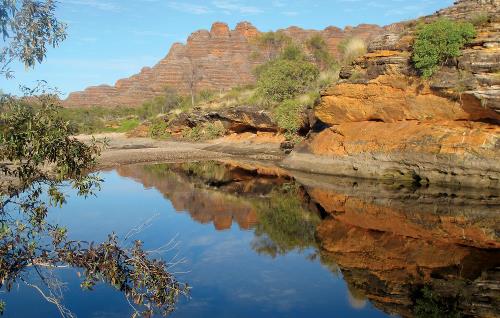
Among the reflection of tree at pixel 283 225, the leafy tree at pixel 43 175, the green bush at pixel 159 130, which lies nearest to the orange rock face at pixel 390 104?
the reflection of tree at pixel 283 225

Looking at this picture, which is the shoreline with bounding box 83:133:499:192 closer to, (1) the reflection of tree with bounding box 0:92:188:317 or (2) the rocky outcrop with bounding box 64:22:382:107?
(1) the reflection of tree with bounding box 0:92:188:317

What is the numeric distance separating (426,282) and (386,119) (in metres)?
15.7

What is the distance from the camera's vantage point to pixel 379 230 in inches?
502

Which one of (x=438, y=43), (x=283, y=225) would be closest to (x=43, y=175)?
(x=283, y=225)

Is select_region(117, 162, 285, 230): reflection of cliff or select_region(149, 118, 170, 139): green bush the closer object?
select_region(117, 162, 285, 230): reflection of cliff

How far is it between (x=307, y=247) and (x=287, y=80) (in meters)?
27.1

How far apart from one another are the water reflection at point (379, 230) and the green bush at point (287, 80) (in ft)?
47.6

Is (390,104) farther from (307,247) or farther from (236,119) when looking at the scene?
(236,119)

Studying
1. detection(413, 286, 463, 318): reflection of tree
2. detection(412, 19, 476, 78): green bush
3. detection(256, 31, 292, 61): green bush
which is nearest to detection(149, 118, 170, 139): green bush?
detection(256, 31, 292, 61): green bush

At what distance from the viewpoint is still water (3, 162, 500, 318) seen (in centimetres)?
823

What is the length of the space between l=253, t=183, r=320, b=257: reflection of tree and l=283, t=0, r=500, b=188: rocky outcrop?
5.71m

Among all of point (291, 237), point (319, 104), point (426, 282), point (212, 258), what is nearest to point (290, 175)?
point (319, 104)

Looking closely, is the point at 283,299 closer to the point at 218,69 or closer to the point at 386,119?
the point at 386,119

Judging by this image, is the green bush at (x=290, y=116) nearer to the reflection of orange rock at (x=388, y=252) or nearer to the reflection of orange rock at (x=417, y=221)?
the reflection of orange rock at (x=417, y=221)
